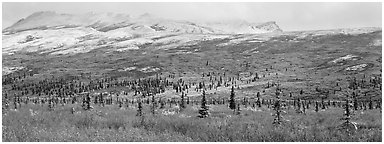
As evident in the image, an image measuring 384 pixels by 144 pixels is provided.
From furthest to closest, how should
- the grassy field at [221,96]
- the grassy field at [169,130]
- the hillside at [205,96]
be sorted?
the hillside at [205,96] → the grassy field at [221,96] → the grassy field at [169,130]

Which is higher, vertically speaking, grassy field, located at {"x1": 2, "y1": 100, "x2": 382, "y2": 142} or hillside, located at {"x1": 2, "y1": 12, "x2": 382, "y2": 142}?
grassy field, located at {"x1": 2, "y1": 100, "x2": 382, "y2": 142}

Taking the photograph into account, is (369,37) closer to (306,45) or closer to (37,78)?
(306,45)

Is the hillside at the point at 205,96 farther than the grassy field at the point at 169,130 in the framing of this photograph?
Yes

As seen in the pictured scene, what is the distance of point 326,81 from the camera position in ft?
324

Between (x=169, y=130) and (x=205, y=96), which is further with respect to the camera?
(x=205, y=96)

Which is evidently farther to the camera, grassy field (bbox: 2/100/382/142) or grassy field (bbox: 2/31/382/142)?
grassy field (bbox: 2/31/382/142)

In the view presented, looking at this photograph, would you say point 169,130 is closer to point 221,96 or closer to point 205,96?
point 205,96

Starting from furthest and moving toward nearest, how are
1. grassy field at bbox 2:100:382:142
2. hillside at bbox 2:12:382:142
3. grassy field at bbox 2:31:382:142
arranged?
hillside at bbox 2:12:382:142, grassy field at bbox 2:31:382:142, grassy field at bbox 2:100:382:142

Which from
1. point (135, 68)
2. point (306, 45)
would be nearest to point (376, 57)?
point (306, 45)

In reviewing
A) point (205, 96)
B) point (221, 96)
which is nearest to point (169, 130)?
point (205, 96)

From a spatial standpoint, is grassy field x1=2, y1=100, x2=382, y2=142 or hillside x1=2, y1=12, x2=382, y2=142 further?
hillside x1=2, y1=12, x2=382, y2=142

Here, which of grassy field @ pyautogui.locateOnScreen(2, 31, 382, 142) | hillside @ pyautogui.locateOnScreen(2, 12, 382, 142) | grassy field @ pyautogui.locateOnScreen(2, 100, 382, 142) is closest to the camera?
grassy field @ pyautogui.locateOnScreen(2, 100, 382, 142)

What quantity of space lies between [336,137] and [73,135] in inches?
347

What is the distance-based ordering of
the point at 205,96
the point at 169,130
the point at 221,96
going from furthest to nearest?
the point at 221,96
the point at 205,96
the point at 169,130
